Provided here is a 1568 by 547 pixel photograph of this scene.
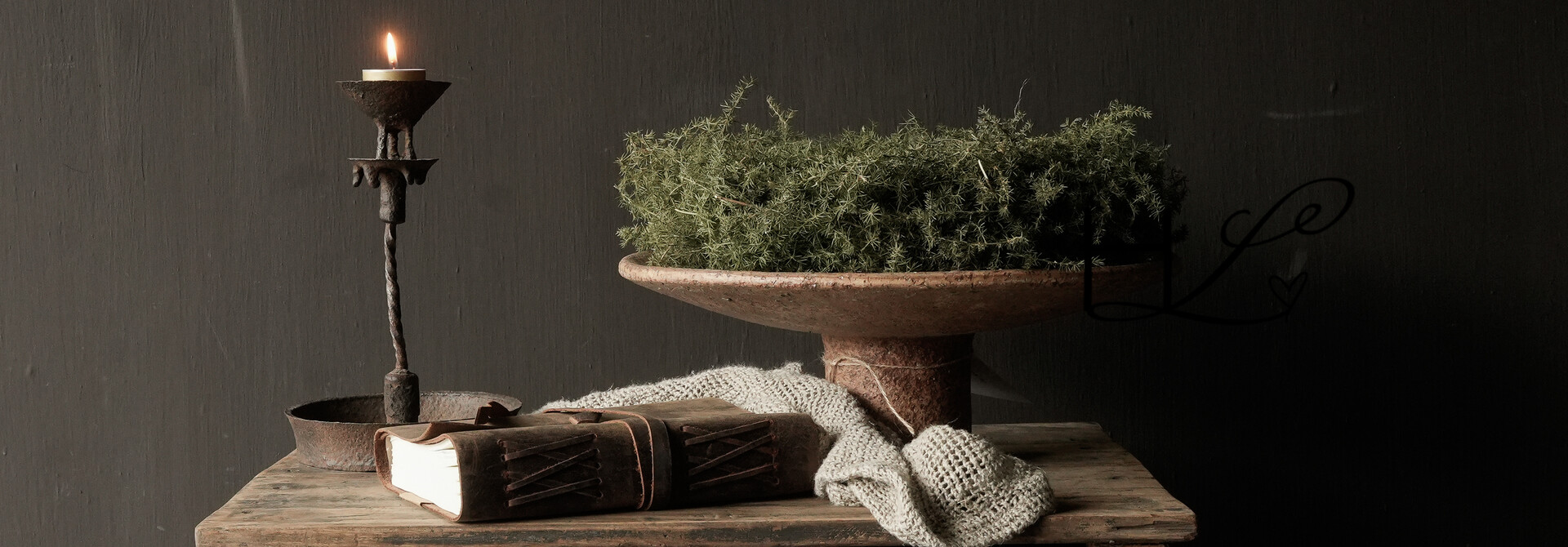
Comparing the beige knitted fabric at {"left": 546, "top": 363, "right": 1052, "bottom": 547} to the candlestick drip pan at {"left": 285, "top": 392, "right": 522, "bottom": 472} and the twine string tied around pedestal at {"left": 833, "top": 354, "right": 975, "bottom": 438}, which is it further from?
the candlestick drip pan at {"left": 285, "top": 392, "right": 522, "bottom": 472}

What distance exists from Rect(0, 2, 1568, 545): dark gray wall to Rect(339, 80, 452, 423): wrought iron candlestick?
1.43ft

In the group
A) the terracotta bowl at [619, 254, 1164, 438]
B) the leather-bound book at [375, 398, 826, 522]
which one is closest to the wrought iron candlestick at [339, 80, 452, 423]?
the leather-bound book at [375, 398, 826, 522]

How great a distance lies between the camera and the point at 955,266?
98 centimetres

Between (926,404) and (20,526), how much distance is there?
50.8 inches

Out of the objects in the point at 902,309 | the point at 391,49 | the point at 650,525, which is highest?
the point at 391,49

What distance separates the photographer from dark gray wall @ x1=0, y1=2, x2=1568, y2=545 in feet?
4.99

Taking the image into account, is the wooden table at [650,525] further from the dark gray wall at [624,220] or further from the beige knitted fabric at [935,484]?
the dark gray wall at [624,220]

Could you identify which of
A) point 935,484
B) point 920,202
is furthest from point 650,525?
point 920,202

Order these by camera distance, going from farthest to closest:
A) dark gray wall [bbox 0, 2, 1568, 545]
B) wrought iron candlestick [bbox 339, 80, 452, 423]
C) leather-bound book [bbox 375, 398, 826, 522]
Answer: dark gray wall [bbox 0, 2, 1568, 545]
wrought iron candlestick [bbox 339, 80, 452, 423]
leather-bound book [bbox 375, 398, 826, 522]

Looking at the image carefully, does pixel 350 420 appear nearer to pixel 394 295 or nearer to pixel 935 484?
pixel 394 295

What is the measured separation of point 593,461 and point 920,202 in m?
0.33

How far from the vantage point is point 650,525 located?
3.03 ft

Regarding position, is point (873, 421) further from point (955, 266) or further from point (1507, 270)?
point (1507, 270)

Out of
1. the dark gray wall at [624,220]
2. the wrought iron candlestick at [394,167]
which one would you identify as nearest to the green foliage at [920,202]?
the wrought iron candlestick at [394,167]
